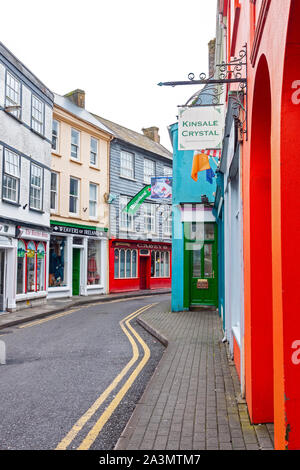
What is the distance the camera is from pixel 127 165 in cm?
2802

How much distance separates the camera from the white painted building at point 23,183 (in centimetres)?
1584

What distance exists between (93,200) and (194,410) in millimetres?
20649

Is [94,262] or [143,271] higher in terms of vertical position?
[94,262]

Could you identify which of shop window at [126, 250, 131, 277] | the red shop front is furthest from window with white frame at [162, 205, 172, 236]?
shop window at [126, 250, 131, 277]

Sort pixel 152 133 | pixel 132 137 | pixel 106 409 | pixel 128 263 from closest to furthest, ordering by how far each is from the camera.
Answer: pixel 106 409 < pixel 128 263 < pixel 132 137 < pixel 152 133

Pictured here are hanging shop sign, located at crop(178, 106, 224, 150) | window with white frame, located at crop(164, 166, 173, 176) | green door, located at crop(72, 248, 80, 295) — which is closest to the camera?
hanging shop sign, located at crop(178, 106, 224, 150)

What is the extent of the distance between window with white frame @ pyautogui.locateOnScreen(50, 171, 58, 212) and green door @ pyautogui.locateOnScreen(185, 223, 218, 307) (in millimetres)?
8280

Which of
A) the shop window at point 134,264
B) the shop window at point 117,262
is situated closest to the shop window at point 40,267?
the shop window at point 117,262

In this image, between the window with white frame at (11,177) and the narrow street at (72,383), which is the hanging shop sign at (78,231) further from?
the narrow street at (72,383)

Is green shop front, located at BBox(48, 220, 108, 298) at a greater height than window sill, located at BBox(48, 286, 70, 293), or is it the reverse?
green shop front, located at BBox(48, 220, 108, 298)

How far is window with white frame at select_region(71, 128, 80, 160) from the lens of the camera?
2348 cm

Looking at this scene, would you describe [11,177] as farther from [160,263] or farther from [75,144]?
[160,263]

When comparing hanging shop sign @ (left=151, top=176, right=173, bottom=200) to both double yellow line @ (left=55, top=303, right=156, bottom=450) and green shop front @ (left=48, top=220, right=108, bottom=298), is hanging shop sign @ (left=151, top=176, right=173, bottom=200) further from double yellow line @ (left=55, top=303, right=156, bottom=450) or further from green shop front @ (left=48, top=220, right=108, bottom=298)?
double yellow line @ (left=55, top=303, right=156, bottom=450)

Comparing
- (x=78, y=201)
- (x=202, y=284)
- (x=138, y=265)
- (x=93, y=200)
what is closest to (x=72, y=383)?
(x=202, y=284)
